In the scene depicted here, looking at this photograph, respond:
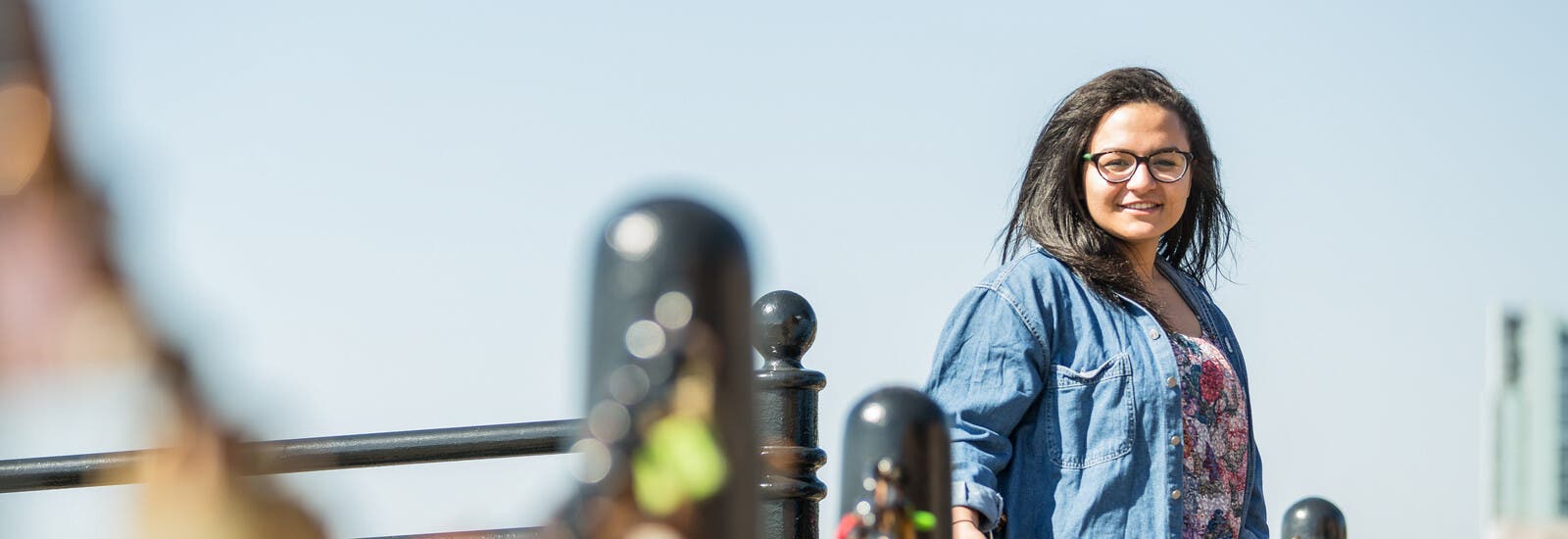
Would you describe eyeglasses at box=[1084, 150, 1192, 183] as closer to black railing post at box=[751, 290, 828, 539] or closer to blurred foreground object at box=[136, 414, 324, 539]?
black railing post at box=[751, 290, 828, 539]

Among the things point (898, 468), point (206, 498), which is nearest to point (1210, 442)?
point (898, 468)

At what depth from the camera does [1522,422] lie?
77.1m

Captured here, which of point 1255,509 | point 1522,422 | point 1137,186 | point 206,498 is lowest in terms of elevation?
point 1522,422

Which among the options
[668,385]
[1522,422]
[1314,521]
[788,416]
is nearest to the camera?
[668,385]

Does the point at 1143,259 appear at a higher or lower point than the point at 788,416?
higher

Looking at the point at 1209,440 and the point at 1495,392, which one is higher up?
the point at 1209,440

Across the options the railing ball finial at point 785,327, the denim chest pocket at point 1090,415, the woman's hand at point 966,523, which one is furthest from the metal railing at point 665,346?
the railing ball finial at point 785,327

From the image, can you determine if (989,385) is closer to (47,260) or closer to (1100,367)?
(1100,367)

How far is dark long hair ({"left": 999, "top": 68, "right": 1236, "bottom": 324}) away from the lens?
2.73 meters

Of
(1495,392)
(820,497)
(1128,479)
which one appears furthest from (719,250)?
(1495,392)

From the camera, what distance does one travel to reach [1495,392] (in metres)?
76.8

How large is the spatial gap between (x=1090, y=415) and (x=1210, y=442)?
24cm

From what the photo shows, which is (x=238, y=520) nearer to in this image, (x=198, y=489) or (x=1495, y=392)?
(x=198, y=489)

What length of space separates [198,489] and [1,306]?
3.0 inches
